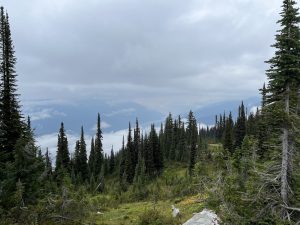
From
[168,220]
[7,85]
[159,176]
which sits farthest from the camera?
[159,176]

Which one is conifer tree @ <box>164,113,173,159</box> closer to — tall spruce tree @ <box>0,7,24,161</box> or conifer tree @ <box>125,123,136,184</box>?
conifer tree @ <box>125,123,136,184</box>

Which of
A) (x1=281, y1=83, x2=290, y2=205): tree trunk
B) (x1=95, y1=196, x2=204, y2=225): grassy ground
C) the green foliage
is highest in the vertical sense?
(x1=281, y1=83, x2=290, y2=205): tree trunk

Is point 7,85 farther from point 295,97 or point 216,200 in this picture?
point 295,97

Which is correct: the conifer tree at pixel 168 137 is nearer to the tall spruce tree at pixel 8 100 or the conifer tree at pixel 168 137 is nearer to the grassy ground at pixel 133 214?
the grassy ground at pixel 133 214

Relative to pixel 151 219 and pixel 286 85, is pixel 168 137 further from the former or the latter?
pixel 286 85

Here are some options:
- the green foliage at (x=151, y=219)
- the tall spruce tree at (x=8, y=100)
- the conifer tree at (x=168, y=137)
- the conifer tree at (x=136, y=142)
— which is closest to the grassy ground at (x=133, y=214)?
the green foliage at (x=151, y=219)

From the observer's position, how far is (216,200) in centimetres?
1825

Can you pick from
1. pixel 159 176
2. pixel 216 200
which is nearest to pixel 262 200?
pixel 216 200

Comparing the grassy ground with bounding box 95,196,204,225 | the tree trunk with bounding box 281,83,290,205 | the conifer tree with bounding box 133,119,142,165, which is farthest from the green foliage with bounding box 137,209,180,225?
the conifer tree with bounding box 133,119,142,165

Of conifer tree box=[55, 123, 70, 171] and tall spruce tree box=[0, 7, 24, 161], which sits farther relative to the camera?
conifer tree box=[55, 123, 70, 171]

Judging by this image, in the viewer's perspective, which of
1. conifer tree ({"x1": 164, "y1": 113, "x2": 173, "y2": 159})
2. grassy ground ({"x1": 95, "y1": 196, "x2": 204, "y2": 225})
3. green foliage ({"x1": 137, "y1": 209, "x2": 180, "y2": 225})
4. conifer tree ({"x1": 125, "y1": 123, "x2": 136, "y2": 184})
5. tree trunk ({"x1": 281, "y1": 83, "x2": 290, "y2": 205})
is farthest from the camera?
conifer tree ({"x1": 164, "y1": 113, "x2": 173, "y2": 159})

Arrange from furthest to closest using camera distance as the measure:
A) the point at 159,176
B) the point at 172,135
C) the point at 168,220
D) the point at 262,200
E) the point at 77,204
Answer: the point at 172,135
the point at 159,176
the point at 168,220
the point at 77,204
the point at 262,200

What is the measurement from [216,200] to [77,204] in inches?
429

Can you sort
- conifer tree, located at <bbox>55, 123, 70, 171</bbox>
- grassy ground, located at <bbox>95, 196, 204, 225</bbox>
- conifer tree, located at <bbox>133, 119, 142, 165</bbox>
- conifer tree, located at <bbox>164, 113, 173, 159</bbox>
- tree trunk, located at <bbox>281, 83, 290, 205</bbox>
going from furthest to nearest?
conifer tree, located at <bbox>164, 113, 173, 159</bbox> < conifer tree, located at <bbox>133, 119, 142, 165</bbox> < conifer tree, located at <bbox>55, 123, 70, 171</bbox> < grassy ground, located at <bbox>95, 196, 204, 225</bbox> < tree trunk, located at <bbox>281, 83, 290, 205</bbox>
